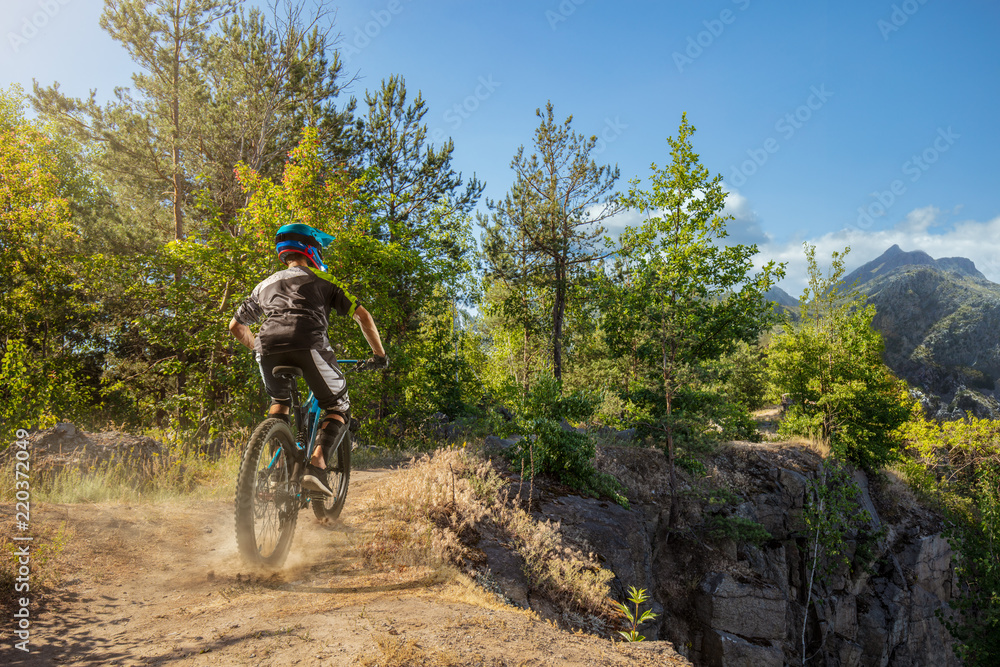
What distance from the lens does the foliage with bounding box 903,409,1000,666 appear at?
15.6 m

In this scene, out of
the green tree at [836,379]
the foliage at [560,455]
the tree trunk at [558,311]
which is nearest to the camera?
the foliage at [560,455]

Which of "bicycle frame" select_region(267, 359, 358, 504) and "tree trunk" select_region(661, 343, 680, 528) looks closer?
"bicycle frame" select_region(267, 359, 358, 504)

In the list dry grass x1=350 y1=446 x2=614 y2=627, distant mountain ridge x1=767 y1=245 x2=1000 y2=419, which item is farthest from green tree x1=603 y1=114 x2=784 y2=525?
distant mountain ridge x1=767 y1=245 x2=1000 y2=419

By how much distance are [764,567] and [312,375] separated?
12380mm

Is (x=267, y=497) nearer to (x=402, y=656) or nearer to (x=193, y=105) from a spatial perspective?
(x=402, y=656)

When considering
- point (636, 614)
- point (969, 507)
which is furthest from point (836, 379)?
point (636, 614)

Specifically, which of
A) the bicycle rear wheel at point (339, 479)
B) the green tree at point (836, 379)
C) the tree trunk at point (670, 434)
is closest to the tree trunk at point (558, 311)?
the green tree at point (836, 379)

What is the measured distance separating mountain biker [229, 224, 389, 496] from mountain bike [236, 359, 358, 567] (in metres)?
0.09

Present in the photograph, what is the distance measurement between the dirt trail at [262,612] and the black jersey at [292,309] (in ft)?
6.19

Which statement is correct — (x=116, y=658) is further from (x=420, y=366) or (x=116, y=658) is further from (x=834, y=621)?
(x=834, y=621)

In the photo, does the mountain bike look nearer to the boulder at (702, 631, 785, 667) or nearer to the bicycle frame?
the bicycle frame

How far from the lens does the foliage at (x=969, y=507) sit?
1562 cm

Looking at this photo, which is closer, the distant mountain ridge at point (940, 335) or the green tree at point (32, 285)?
the green tree at point (32, 285)

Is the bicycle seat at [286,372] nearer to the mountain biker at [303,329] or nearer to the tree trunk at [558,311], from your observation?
the mountain biker at [303,329]
